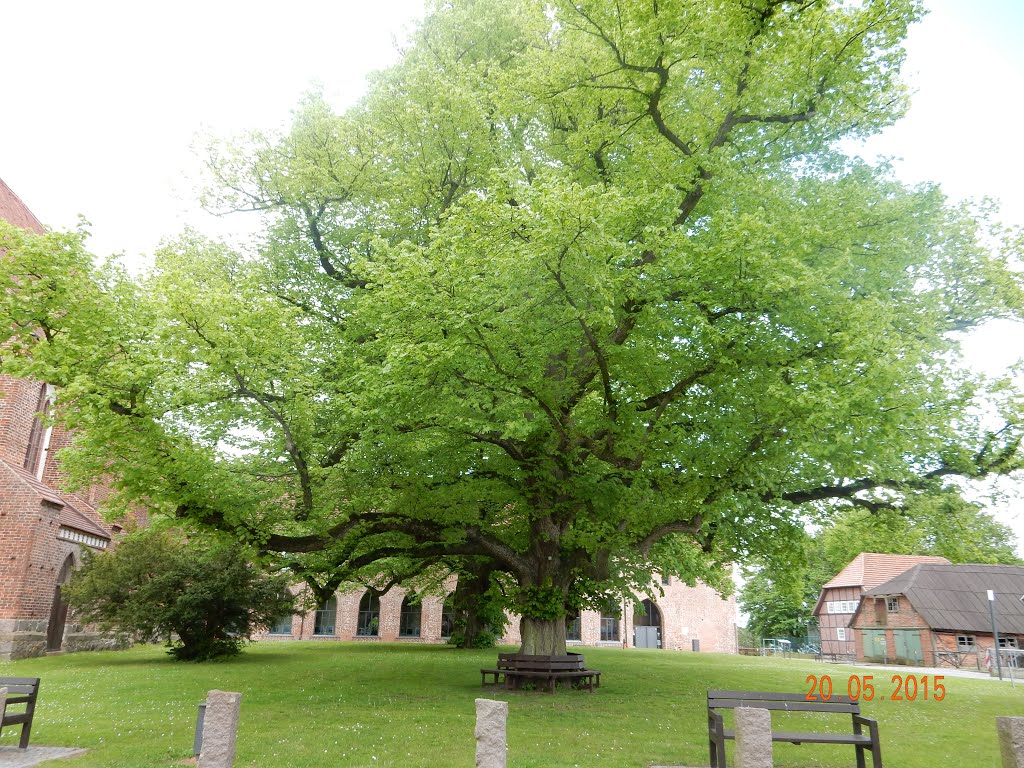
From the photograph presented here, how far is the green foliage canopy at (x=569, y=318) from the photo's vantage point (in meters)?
10.4

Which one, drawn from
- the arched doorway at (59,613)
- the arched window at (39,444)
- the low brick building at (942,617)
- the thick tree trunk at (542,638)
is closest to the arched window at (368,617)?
the arched doorway at (59,613)

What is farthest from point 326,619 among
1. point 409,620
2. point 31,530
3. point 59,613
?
point 31,530

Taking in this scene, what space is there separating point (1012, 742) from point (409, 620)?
1564 inches

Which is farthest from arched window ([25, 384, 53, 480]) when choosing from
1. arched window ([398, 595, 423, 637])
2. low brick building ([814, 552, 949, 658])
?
low brick building ([814, 552, 949, 658])

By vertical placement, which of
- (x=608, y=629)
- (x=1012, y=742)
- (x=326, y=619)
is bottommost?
(x=608, y=629)

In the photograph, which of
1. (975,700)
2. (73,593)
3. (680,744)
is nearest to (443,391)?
(680,744)

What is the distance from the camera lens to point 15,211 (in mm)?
24766

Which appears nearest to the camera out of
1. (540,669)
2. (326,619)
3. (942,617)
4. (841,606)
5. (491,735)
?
(491,735)

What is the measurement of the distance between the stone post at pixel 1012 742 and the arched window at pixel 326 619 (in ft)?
132

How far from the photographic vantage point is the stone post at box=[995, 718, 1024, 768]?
6.23 metres

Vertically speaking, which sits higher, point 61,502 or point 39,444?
point 39,444

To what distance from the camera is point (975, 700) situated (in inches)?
642

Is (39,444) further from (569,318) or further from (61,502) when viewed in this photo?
(569,318)

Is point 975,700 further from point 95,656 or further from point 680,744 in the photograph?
point 95,656
